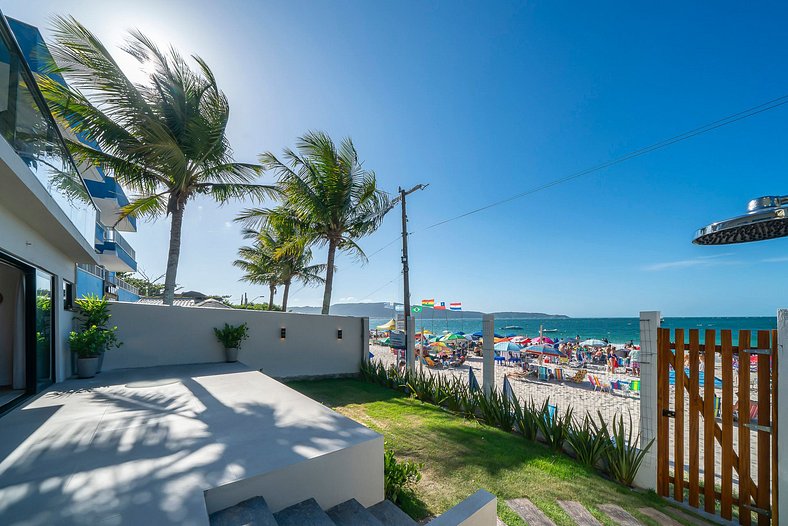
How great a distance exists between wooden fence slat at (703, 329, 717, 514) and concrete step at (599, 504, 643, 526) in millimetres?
1017

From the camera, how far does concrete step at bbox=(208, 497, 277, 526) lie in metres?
2.04

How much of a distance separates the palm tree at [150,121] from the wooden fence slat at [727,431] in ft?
33.5

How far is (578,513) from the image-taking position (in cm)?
317

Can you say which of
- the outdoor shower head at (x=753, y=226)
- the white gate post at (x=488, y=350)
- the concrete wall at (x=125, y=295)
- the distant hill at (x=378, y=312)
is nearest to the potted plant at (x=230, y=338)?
the distant hill at (x=378, y=312)

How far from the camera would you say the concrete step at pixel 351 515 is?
8.22ft

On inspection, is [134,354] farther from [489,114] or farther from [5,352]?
[489,114]

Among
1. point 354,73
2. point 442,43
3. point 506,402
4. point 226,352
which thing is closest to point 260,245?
point 226,352

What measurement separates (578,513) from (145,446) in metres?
4.13

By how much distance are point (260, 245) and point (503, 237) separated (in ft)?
49.5

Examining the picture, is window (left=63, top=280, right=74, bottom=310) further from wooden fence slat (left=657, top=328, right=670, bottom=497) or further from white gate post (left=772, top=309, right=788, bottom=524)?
white gate post (left=772, top=309, right=788, bottom=524)

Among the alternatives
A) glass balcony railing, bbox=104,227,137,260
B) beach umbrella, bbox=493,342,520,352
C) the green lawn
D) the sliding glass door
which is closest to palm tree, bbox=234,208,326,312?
glass balcony railing, bbox=104,227,137,260

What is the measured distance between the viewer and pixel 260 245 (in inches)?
840

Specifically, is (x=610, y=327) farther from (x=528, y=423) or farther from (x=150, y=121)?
(x=150, y=121)

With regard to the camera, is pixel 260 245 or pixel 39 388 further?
pixel 260 245
